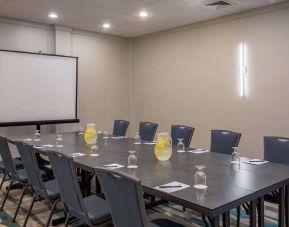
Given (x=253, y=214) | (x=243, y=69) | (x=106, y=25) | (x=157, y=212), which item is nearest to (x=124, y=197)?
(x=253, y=214)

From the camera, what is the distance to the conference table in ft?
6.09

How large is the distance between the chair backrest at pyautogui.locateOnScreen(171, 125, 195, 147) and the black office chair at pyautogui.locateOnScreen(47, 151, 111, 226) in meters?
1.87

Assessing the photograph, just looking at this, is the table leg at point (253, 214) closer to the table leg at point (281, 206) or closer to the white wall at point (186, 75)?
the table leg at point (281, 206)

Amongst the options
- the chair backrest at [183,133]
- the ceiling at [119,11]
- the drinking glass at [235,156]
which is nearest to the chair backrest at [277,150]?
the drinking glass at [235,156]

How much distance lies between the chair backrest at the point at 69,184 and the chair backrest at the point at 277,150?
2.05 meters

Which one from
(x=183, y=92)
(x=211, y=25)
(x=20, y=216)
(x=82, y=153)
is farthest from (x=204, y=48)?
(x=20, y=216)

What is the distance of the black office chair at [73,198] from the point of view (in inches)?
89.8

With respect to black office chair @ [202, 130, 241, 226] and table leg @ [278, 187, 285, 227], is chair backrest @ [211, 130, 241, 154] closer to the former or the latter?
black office chair @ [202, 130, 241, 226]

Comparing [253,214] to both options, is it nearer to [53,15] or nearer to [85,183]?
[85,183]

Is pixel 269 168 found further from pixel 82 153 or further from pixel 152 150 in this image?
pixel 82 153

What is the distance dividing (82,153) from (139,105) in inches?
180

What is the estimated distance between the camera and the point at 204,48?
20.5 feet

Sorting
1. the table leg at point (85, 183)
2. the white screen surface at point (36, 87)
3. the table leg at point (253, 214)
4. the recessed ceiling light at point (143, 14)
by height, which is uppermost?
the recessed ceiling light at point (143, 14)

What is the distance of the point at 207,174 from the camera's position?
2.44 meters
